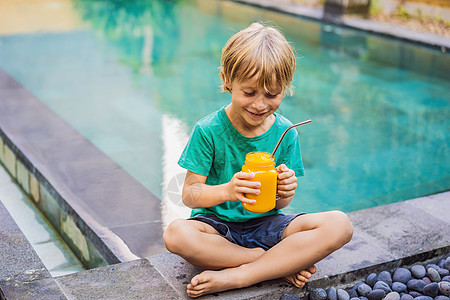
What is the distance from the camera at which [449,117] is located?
200 inches

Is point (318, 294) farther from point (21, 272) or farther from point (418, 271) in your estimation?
point (21, 272)

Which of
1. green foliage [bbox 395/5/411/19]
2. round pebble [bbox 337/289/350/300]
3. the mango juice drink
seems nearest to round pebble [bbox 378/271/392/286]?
round pebble [bbox 337/289/350/300]

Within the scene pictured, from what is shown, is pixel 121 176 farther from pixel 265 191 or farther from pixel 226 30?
pixel 226 30

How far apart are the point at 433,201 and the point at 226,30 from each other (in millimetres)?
5868

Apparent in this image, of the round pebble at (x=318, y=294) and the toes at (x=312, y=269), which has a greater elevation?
the toes at (x=312, y=269)

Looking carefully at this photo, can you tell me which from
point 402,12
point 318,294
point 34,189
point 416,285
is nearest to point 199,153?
point 318,294

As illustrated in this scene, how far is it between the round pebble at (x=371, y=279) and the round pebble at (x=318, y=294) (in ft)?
0.72

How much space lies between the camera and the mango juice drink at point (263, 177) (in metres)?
1.99

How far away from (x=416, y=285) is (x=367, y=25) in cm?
673

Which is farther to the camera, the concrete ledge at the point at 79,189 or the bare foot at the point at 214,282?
the concrete ledge at the point at 79,189

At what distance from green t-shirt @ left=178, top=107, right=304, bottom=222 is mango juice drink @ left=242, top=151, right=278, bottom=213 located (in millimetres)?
260

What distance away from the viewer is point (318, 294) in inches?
90.2

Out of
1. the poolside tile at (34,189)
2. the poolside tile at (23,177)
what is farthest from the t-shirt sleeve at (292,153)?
the poolside tile at (23,177)

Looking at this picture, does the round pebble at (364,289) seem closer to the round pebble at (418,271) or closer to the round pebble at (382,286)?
the round pebble at (382,286)
